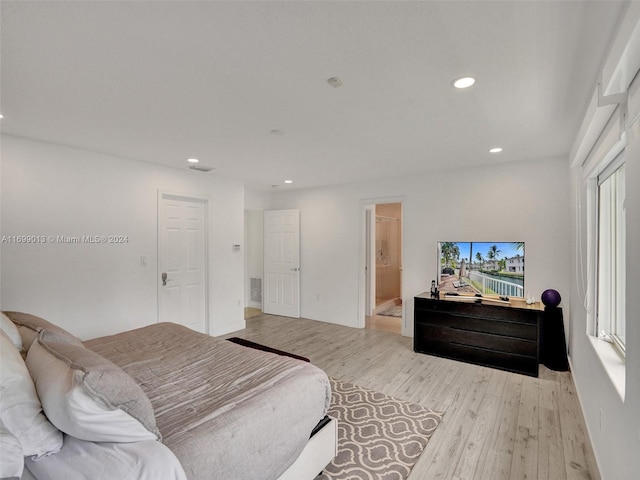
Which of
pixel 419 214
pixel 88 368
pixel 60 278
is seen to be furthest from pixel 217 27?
pixel 419 214

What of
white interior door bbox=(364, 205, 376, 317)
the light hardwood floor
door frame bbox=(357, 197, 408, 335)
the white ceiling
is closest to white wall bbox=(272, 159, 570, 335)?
door frame bbox=(357, 197, 408, 335)

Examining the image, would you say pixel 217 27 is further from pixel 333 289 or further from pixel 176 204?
pixel 333 289

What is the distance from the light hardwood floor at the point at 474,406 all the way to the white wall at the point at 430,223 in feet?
3.26

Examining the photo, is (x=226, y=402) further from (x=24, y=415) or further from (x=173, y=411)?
(x=24, y=415)

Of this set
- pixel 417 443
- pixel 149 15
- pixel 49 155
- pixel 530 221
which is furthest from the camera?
pixel 530 221

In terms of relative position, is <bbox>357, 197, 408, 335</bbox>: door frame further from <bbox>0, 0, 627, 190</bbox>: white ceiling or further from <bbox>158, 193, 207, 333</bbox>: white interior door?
<bbox>158, 193, 207, 333</bbox>: white interior door

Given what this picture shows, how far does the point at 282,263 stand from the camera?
606 cm

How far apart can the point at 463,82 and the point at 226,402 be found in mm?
2321

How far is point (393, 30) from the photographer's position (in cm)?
147

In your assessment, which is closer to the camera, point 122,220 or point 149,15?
point 149,15

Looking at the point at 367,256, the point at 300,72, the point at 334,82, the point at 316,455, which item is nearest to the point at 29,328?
the point at 316,455

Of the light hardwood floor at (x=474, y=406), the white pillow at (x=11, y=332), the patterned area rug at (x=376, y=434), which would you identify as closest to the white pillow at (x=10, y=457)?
the white pillow at (x=11, y=332)

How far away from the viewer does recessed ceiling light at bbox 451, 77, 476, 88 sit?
1894mm

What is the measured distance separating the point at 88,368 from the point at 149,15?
59.7 inches
